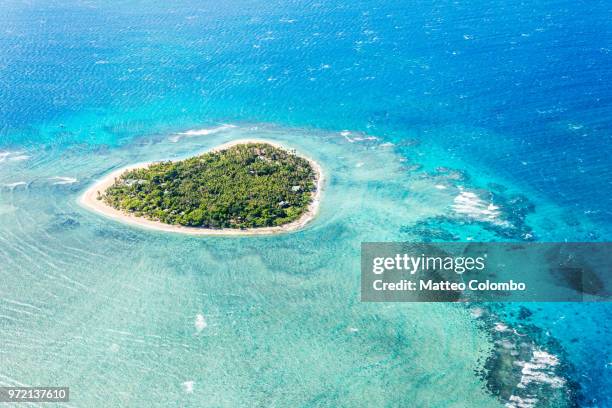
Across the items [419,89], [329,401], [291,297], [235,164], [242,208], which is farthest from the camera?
[419,89]

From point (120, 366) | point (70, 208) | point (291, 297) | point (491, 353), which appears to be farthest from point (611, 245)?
point (70, 208)

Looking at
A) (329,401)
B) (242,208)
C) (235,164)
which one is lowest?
(329,401)

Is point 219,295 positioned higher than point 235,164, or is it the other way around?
point 235,164

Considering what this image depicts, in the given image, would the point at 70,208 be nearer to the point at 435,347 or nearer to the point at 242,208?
the point at 242,208

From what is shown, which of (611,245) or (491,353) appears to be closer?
(491,353)

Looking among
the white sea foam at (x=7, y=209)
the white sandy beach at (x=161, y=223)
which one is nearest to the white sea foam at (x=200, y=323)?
the white sandy beach at (x=161, y=223)

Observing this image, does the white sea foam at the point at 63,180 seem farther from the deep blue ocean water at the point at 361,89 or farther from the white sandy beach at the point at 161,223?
the white sandy beach at the point at 161,223

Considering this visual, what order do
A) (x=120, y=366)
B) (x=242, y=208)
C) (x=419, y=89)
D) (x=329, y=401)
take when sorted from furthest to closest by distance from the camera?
(x=419, y=89), (x=242, y=208), (x=120, y=366), (x=329, y=401)
